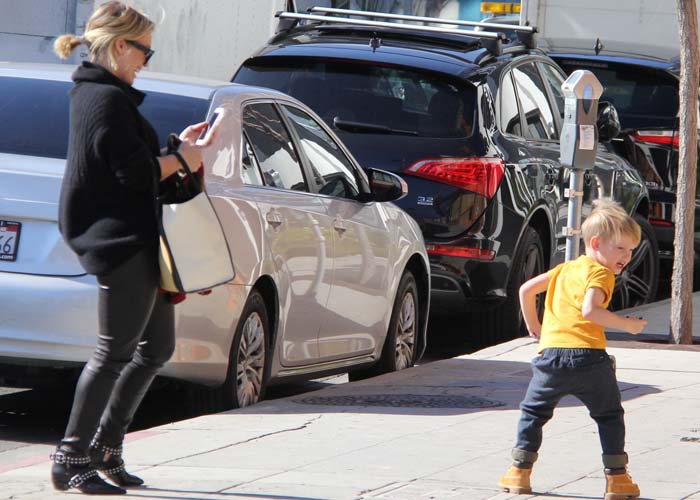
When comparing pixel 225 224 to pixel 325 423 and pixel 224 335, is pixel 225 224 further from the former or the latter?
pixel 325 423

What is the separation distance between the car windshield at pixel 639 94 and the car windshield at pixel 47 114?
6.87m

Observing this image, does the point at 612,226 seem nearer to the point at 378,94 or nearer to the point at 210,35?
the point at 378,94

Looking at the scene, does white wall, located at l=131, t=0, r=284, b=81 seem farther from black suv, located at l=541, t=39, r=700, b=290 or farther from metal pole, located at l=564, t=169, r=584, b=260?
metal pole, located at l=564, t=169, r=584, b=260

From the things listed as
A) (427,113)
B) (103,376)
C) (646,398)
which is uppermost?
(427,113)

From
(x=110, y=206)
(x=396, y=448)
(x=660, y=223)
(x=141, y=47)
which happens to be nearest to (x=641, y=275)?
(x=660, y=223)

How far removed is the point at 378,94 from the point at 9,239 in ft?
12.5

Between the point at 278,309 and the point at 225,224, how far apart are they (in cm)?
72

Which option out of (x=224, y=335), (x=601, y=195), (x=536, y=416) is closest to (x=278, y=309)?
(x=224, y=335)

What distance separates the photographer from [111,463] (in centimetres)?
559

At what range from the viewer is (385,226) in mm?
8820

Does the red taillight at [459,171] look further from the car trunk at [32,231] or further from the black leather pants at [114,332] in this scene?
the black leather pants at [114,332]

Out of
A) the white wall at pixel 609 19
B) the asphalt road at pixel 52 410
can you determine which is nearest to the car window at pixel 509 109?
the asphalt road at pixel 52 410

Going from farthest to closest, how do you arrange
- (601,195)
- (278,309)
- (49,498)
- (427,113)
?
(601,195)
(427,113)
(278,309)
(49,498)

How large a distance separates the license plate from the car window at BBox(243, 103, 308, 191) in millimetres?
1350
